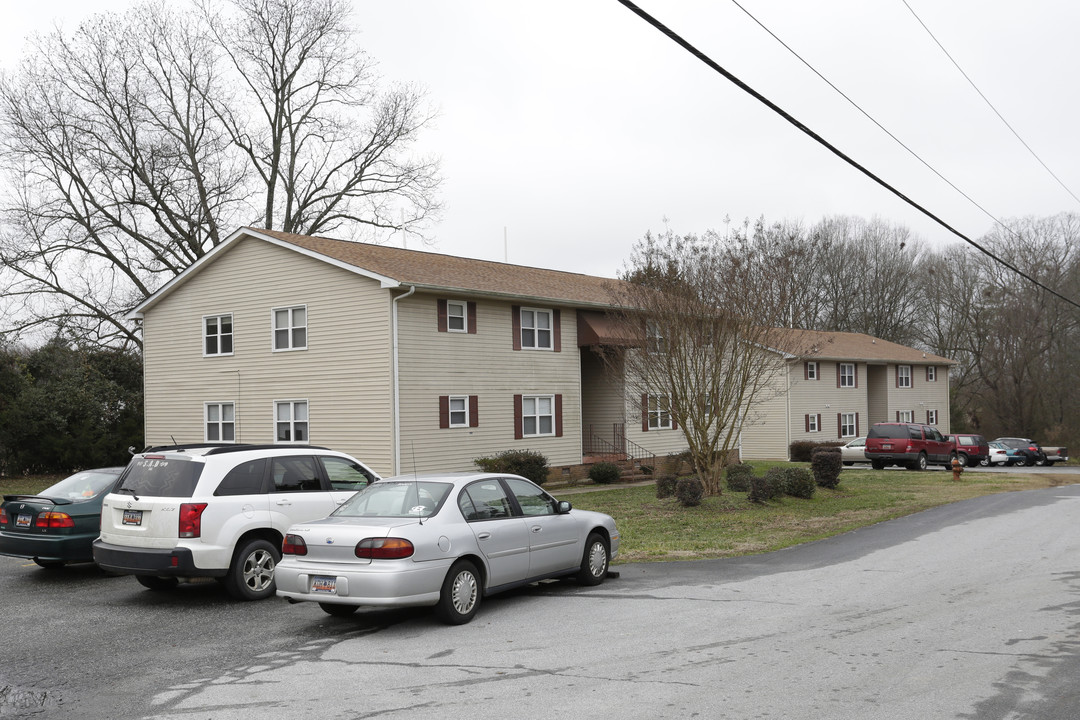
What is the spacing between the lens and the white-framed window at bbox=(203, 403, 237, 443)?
2711 cm

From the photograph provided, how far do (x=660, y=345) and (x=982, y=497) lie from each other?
948 cm

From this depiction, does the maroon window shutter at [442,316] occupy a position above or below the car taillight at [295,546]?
above

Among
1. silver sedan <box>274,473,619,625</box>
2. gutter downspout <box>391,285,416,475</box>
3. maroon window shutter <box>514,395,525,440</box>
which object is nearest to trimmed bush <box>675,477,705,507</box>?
gutter downspout <box>391,285,416,475</box>

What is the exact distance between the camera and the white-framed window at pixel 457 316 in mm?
25000

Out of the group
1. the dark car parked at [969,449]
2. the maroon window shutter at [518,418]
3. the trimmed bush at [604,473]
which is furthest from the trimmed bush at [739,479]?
the dark car parked at [969,449]

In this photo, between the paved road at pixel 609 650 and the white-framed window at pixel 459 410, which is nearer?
the paved road at pixel 609 650

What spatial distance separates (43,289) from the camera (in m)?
34.5

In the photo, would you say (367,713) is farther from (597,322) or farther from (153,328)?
(153,328)

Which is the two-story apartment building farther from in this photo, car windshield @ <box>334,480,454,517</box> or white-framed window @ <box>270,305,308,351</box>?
car windshield @ <box>334,480,454,517</box>

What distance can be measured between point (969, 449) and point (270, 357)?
3099 centimetres

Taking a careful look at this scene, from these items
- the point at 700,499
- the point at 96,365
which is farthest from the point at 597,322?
the point at 96,365

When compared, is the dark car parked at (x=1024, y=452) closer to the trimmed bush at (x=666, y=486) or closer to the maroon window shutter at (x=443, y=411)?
the trimmed bush at (x=666, y=486)

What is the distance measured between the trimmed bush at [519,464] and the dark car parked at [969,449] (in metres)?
23.7

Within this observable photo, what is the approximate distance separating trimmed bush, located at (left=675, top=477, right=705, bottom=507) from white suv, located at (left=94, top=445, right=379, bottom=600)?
10.2 metres
